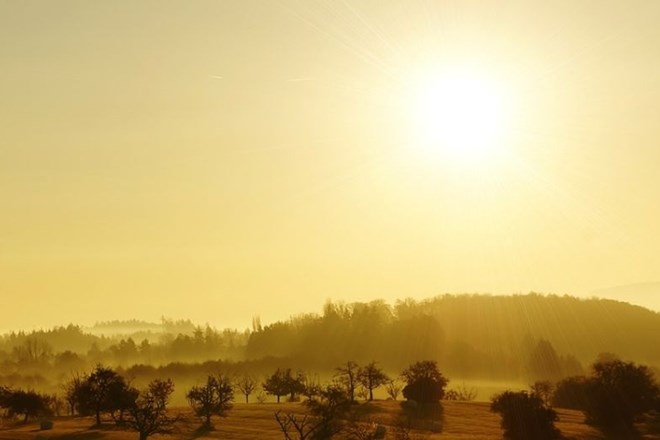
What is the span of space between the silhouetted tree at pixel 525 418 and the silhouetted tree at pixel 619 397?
47.0ft

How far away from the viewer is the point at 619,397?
105062 millimetres

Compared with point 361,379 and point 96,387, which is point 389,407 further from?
point 96,387

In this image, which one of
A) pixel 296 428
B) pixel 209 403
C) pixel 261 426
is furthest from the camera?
pixel 209 403

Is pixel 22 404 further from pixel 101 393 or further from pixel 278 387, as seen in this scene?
pixel 278 387

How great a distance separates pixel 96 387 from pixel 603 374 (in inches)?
3562

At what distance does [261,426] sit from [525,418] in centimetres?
3961

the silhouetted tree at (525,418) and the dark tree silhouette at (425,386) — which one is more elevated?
the dark tree silhouette at (425,386)

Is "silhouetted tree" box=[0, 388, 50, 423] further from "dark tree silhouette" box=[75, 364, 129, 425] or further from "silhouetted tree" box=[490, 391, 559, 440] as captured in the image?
"silhouetted tree" box=[490, 391, 559, 440]

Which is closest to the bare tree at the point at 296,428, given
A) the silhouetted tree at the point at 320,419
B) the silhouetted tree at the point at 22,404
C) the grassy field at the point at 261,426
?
the silhouetted tree at the point at 320,419

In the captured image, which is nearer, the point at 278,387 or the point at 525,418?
the point at 525,418

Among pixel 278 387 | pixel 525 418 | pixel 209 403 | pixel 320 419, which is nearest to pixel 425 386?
pixel 525 418

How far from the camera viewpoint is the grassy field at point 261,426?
88.8m

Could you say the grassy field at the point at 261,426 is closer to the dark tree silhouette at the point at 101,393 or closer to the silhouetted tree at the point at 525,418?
the silhouetted tree at the point at 525,418

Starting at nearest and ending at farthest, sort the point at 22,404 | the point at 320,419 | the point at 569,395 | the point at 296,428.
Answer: the point at 296,428, the point at 320,419, the point at 22,404, the point at 569,395
